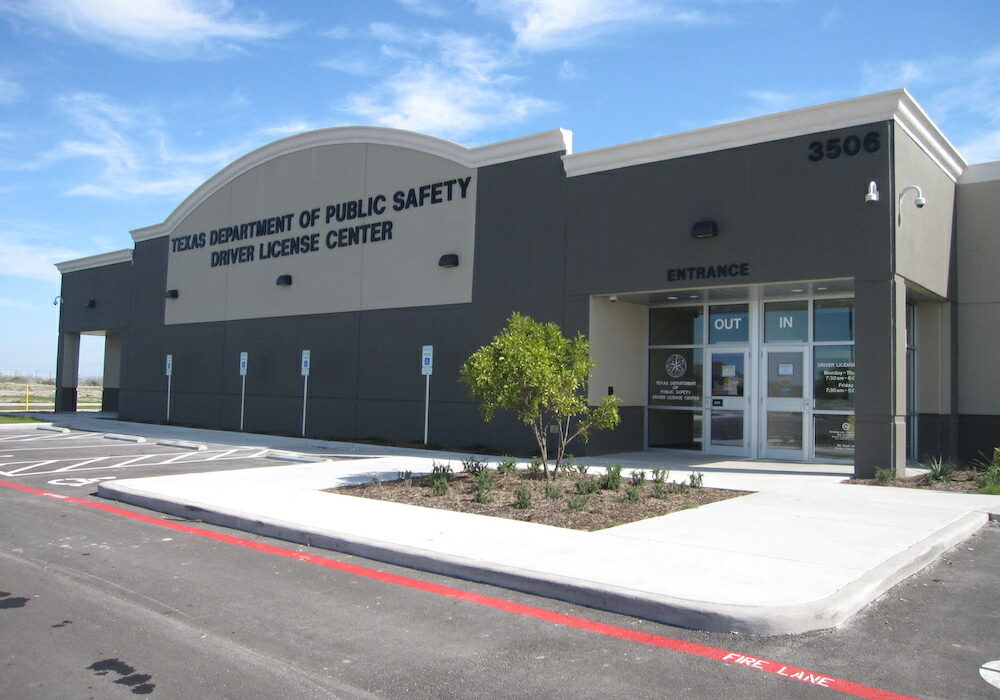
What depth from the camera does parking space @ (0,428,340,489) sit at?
13.9 meters

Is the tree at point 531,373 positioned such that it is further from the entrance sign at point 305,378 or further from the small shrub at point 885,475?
the entrance sign at point 305,378

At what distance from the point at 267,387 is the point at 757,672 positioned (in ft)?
70.6

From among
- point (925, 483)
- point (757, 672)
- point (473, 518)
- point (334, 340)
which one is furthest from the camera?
point (334, 340)

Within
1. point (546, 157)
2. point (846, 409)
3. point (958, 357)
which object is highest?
point (546, 157)

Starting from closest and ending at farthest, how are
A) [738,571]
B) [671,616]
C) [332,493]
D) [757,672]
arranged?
[757,672] → [671,616] → [738,571] → [332,493]

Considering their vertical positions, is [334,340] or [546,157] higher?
[546,157]

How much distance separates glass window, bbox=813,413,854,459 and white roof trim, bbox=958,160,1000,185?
5956mm

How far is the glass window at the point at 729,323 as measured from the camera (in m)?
17.3

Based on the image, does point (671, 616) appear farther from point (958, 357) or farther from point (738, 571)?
point (958, 357)

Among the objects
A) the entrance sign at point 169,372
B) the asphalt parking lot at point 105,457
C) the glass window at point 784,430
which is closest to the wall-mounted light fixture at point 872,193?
the glass window at point 784,430

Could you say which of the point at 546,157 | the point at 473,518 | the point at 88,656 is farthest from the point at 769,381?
the point at 88,656

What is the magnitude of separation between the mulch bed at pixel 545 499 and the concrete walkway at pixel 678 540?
385mm

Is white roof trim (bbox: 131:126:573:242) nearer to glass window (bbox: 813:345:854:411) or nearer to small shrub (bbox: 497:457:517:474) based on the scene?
glass window (bbox: 813:345:854:411)

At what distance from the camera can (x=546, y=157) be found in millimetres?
18031
